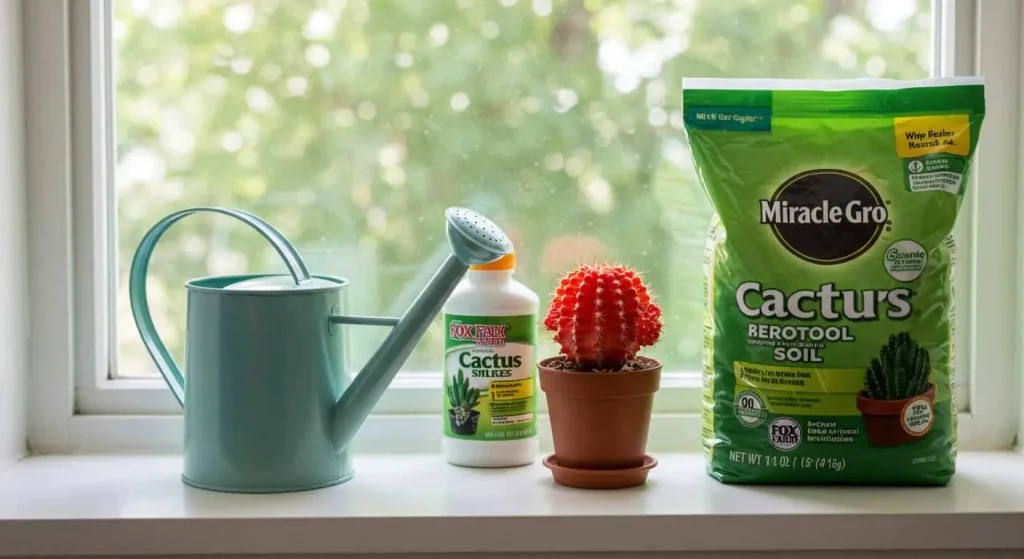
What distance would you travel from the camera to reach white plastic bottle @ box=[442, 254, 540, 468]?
1.18m

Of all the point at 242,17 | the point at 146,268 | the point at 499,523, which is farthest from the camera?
the point at 242,17

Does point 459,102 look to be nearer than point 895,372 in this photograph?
No

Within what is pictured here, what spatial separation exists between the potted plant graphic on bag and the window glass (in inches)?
11.3

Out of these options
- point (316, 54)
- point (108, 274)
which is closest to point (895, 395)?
point (316, 54)

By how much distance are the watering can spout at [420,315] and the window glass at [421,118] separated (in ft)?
0.66

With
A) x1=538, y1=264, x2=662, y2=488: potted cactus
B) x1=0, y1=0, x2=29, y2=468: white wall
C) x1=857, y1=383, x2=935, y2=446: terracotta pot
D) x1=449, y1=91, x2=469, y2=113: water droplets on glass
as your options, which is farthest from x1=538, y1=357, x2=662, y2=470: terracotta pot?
x1=0, y1=0, x2=29, y2=468: white wall

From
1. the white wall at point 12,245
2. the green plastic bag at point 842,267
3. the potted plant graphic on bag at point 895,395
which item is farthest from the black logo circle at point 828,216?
the white wall at point 12,245

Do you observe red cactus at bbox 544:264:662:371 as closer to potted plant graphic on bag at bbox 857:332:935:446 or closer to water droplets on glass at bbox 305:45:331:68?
potted plant graphic on bag at bbox 857:332:935:446

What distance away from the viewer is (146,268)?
113 cm

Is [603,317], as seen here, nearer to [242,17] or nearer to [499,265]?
[499,265]

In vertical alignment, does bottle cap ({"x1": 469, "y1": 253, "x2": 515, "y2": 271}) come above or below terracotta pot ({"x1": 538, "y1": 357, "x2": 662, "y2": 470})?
above

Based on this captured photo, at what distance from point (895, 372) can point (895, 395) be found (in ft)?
0.07

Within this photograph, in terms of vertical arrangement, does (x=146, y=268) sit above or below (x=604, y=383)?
above

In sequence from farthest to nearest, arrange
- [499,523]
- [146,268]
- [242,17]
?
[242,17]
[146,268]
[499,523]
